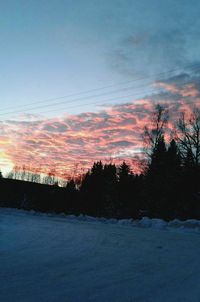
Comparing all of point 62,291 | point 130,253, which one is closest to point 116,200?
point 130,253

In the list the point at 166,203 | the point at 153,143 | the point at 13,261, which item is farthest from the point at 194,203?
the point at 13,261

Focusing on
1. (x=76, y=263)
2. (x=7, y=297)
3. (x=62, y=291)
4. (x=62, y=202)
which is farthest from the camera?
(x=62, y=202)

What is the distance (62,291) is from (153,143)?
105 ft

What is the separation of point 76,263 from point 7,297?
2.39 metres

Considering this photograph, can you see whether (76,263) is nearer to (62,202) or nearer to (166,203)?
(166,203)

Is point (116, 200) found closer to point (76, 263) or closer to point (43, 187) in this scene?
point (43, 187)

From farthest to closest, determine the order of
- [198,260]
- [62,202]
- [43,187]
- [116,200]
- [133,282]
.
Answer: [43,187] < [62,202] < [116,200] < [198,260] < [133,282]

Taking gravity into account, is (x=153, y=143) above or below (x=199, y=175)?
above

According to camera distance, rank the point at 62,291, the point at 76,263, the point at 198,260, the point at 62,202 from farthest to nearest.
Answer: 1. the point at 62,202
2. the point at 198,260
3. the point at 76,263
4. the point at 62,291

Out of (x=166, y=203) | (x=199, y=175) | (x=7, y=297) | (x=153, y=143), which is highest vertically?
(x=153, y=143)

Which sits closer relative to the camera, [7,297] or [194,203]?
[7,297]

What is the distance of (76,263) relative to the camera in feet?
19.5

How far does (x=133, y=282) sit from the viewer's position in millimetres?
4621

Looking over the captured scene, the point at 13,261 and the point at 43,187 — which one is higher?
the point at 43,187
